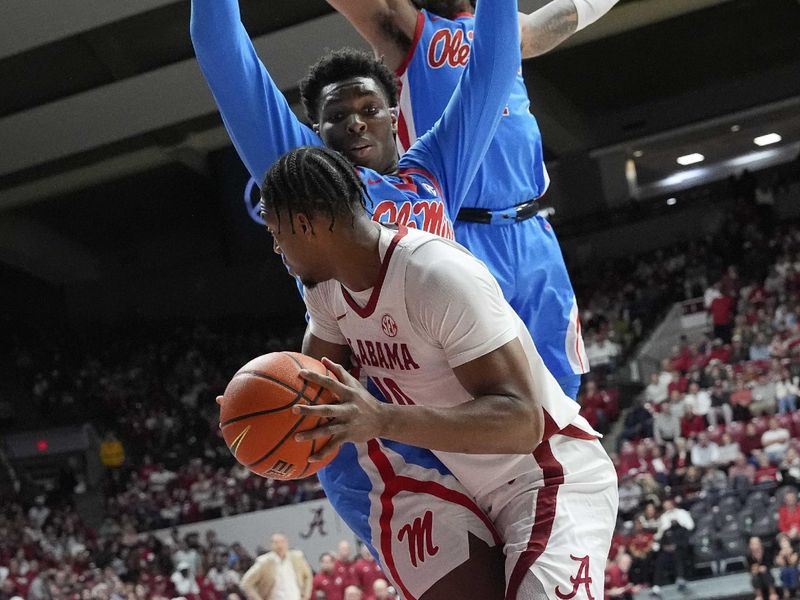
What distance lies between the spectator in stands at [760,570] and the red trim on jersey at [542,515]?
22.2ft

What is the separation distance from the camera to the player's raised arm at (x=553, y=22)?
3668 millimetres

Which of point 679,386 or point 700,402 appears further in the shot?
point 679,386

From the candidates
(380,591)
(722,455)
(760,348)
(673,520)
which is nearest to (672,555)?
(673,520)

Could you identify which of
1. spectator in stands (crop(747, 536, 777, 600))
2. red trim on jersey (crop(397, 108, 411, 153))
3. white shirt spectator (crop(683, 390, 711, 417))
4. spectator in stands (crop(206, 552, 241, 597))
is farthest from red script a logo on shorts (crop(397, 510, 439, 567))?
white shirt spectator (crop(683, 390, 711, 417))

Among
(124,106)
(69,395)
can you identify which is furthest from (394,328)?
(69,395)

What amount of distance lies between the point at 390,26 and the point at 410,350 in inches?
51.1

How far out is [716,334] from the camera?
15.7 m

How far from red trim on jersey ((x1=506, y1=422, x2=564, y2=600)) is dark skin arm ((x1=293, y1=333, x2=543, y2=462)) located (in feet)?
0.99

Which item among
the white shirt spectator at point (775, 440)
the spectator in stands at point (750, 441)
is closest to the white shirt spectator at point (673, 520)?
the white shirt spectator at point (775, 440)

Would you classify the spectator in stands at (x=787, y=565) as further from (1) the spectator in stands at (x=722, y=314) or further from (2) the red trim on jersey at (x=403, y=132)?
(1) the spectator in stands at (x=722, y=314)

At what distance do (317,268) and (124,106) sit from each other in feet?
55.6

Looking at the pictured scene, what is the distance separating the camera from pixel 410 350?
247 centimetres

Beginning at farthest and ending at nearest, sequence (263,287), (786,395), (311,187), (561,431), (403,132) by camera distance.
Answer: (263,287) → (786,395) → (403,132) → (561,431) → (311,187)

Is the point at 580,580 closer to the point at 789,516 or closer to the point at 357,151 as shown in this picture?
the point at 357,151
